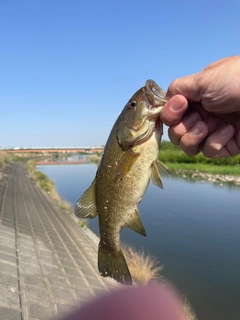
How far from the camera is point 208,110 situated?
2.57 metres

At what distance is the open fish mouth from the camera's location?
2.28m

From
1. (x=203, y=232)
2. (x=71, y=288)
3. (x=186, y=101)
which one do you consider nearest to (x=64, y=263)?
(x=71, y=288)

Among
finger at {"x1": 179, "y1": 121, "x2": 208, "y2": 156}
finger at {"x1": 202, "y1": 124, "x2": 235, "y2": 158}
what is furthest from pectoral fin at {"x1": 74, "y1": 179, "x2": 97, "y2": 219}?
finger at {"x1": 202, "y1": 124, "x2": 235, "y2": 158}

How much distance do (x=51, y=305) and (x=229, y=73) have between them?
13.8ft

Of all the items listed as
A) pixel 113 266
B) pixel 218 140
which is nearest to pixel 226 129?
pixel 218 140

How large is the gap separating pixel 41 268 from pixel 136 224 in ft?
14.8

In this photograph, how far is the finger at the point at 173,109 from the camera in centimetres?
233

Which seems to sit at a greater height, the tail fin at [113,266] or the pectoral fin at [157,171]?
the pectoral fin at [157,171]

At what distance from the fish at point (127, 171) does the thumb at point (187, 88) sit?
0.13 meters

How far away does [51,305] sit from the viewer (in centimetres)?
493

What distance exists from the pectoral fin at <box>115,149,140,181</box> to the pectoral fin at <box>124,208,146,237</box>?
0.28 metres

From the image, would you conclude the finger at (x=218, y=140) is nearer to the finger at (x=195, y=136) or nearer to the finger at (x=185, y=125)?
the finger at (x=195, y=136)

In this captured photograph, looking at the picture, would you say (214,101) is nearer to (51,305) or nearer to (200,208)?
(51,305)

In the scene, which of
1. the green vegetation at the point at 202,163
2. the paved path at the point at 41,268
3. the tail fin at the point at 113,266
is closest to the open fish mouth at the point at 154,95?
the tail fin at the point at 113,266
